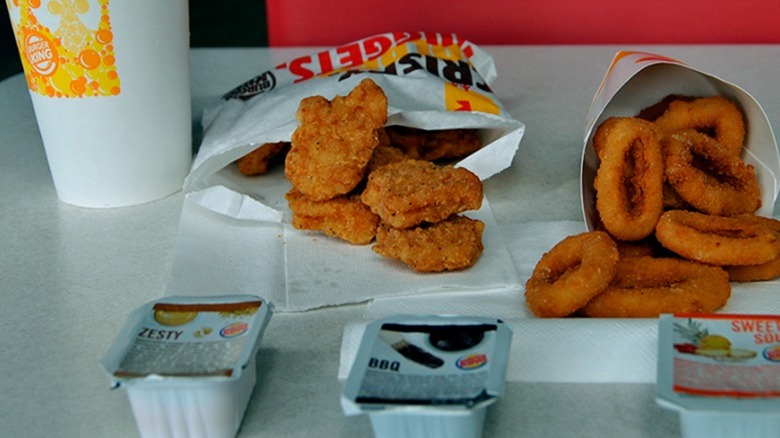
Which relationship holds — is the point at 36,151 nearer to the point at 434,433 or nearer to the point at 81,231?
the point at 81,231

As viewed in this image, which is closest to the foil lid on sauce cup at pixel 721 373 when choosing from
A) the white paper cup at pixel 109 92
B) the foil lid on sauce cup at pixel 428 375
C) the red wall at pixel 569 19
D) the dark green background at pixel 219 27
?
the foil lid on sauce cup at pixel 428 375

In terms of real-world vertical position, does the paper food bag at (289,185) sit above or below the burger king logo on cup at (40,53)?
below

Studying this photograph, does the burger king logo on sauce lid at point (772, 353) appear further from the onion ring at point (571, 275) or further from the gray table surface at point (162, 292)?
the onion ring at point (571, 275)

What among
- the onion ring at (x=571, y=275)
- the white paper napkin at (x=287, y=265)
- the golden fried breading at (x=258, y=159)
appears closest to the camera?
the onion ring at (x=571, y=275)

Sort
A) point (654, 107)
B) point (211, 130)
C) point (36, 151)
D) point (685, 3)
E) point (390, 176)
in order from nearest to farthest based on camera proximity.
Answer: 1. point (390, 176)
2. point (654, 107)
3. point (211, 130)
4. point (36, 151)
5. point (685, 3)

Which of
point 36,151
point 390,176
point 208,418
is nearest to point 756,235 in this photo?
point 390,176

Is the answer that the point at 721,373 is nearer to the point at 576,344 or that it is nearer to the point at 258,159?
the point at 576,344

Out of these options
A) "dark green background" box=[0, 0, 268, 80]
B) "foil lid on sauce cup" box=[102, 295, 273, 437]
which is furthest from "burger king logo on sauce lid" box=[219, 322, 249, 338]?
"dark green background" box=[0, 0, 268, 80]

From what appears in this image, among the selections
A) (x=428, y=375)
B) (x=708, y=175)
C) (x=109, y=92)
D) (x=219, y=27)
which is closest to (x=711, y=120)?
(x=708, y=175)
